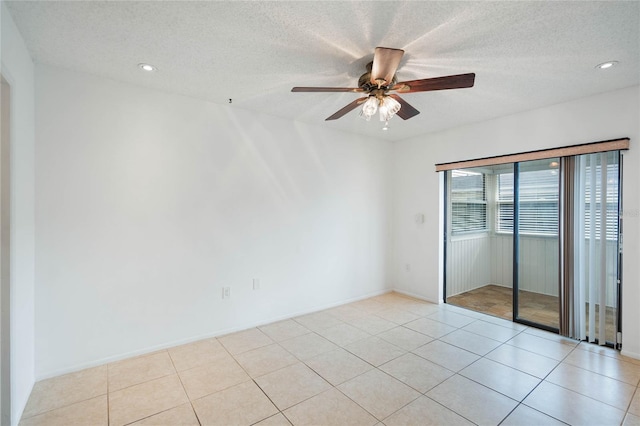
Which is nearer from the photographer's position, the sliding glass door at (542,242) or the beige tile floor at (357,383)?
the beige tile floor at (357,383)

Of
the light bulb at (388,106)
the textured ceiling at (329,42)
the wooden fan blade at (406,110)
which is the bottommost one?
the light bulb at (388,106)

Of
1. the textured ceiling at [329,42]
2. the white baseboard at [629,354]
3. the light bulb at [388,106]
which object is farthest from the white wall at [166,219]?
the white baseboard at [629,354]

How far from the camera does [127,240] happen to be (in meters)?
2.90

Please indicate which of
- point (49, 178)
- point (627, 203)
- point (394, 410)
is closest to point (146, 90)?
point (49, 178)

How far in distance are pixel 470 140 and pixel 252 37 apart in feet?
10.8

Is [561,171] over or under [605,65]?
under

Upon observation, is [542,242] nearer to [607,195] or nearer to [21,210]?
[607,195]

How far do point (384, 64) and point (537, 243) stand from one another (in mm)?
3215

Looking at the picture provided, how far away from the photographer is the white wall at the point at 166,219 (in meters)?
2.60

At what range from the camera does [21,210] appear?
217cm

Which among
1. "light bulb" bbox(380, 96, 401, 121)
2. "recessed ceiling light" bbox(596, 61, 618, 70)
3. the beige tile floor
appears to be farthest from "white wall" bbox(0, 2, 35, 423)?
"recessed ceiling light" bbox(596, 61, 618, 70)

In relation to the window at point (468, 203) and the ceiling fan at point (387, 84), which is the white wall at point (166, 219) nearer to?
the ceiling fan at point (387, 84)

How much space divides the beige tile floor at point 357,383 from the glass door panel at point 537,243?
1.28 ft

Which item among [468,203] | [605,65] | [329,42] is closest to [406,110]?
[329,42]
